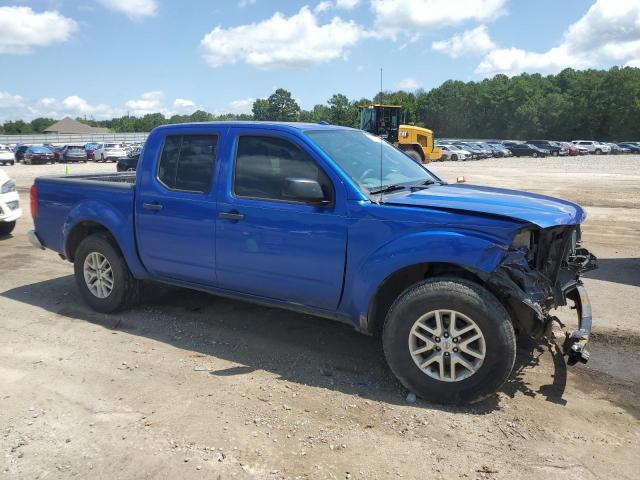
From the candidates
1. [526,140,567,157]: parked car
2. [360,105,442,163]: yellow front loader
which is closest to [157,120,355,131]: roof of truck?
[360,105,442,163]: yellow front loader

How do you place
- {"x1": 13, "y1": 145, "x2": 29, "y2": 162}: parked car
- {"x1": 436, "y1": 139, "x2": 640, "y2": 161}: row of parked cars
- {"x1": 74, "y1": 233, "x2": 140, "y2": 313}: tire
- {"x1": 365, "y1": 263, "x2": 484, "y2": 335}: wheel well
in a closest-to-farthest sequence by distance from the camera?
{"x1": 365, "y1": 263, "x2": 484, "y2": 335}: wheel well
{"x1": 74, "y1": 233, "x2": 140, "y2": 313}: tire
{"x1": 13, "y1": 145, "x2": 29, "y2": 162}: parked car
{"x1": 436, "y1": 139, "x2": 640, "y2": 161}: row of parked cars

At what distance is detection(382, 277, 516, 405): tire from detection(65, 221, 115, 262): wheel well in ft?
10.8

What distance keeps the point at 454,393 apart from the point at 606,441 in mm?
927

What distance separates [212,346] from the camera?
4.78 meters

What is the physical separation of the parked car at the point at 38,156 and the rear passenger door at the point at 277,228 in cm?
4435

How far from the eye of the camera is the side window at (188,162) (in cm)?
479

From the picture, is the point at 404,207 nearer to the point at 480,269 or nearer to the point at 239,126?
the point at 480,269

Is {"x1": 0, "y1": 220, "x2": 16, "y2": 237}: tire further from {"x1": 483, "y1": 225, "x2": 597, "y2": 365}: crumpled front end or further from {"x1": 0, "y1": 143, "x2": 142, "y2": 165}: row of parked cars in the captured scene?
{"x1": 0, "y1": 143, "x2": 142, "y2": 165}: row of parked cars

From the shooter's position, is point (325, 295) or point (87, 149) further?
point (87, 149)

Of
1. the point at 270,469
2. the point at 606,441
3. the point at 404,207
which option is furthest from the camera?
the point at 404,207

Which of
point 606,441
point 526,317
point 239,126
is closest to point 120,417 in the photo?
point 239,126

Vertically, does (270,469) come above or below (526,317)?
below

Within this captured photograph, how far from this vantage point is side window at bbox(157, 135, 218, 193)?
4.79 metres

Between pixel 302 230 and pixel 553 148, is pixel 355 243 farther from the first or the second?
pixel 553 148
